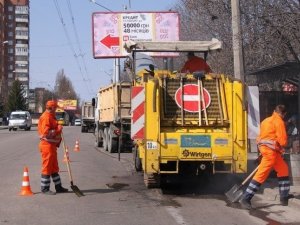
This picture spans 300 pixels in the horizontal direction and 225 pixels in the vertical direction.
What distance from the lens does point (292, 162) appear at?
1120 centimetres

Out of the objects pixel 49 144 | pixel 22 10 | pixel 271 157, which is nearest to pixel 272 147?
pixel 271 157

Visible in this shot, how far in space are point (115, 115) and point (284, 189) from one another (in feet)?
40.5

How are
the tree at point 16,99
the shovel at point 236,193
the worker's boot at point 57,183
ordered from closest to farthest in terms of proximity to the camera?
the shovel at point 236,193 → the worker's boot at point 57,183 → the tree at point 16,99

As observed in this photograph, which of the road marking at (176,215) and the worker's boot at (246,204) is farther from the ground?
the worker's boot at (246,204)

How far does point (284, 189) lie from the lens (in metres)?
9.51

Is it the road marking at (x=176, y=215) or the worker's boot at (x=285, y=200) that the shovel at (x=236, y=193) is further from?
the road marking at (x=176, y=215)

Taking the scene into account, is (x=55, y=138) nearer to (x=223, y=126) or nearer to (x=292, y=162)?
(x=223, y=126)

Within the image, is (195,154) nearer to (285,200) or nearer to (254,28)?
(285,200)

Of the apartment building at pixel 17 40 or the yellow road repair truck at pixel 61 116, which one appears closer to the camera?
the yellow road repair truck at pixel 61 116

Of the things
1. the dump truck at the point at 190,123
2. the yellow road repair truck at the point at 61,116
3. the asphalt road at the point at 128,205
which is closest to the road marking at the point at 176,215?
the asphalt road at the point at 128,205

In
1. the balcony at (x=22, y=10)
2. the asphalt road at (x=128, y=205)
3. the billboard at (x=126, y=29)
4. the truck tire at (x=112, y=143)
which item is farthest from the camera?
the balcony at (x=22, y=10)

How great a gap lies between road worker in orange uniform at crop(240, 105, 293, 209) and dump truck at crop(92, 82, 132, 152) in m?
10.3

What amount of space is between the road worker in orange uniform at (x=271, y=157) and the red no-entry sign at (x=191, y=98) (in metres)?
1.57

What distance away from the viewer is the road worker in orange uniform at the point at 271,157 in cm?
932
